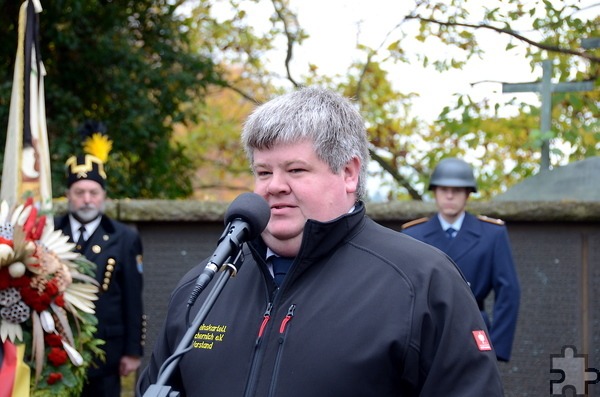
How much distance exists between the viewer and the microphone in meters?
2.37

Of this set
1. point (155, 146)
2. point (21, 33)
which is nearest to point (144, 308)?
point (21, 33)

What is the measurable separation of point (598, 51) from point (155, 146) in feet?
17.9

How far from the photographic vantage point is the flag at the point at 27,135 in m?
6.76

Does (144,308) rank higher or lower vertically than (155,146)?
lower

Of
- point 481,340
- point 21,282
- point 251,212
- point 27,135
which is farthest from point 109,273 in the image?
point 481,340

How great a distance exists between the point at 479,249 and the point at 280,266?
3.52m

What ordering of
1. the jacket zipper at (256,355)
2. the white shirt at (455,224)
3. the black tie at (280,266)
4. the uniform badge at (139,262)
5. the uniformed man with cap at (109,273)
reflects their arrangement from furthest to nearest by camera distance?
the uniform badge at (139,262)
the uniformed man with cap at (109,273)
the white shirt at (455,224)
the black tie at (280,266)
the jacket zipper at (256,355)

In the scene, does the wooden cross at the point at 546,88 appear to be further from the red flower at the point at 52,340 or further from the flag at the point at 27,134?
the red flower at the point at 52,340

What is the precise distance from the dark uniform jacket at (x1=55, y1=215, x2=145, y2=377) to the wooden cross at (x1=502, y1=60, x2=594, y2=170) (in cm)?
356

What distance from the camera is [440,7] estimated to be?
9.02 m

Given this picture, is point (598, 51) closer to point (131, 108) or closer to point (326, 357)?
point (131, 108)

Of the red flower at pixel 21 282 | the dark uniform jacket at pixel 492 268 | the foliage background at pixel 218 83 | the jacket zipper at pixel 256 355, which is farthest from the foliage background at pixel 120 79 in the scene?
the jacket zipper at pixel 256 355

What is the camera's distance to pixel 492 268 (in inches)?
239

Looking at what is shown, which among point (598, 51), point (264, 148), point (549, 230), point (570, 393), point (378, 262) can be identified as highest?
point (598, 51)
